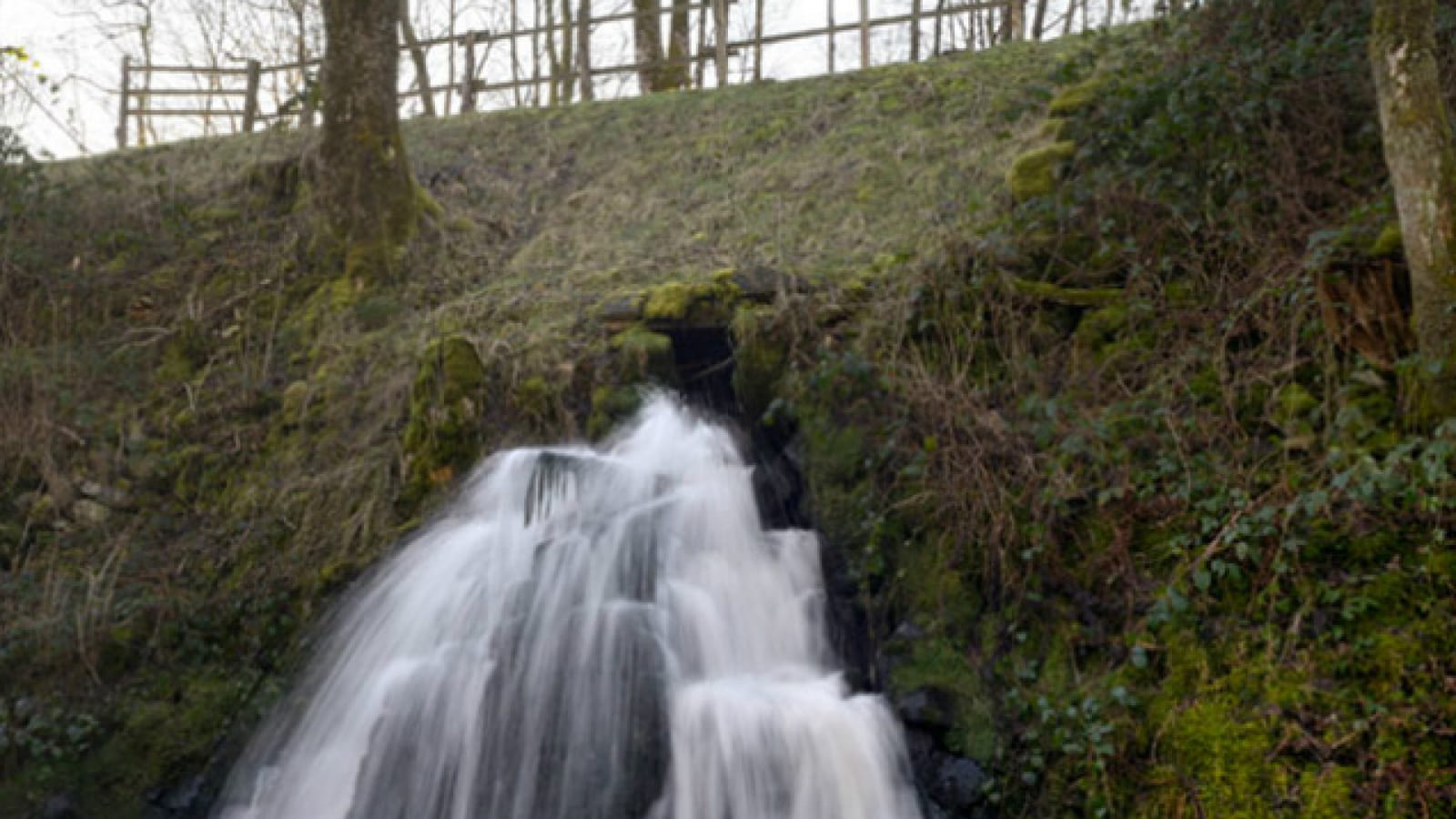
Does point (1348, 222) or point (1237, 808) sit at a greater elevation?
point (1348, 222)

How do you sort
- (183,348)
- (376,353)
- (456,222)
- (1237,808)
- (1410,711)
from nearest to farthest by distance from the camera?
(1410,711) → (1237,808) → (376,353) → (183,348) → (456,222)

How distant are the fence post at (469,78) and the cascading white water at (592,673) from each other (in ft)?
41.3

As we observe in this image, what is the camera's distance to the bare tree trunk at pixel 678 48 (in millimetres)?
16547

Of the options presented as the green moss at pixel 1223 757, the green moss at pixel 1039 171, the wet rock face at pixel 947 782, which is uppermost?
the green moss at pixel 1039 171

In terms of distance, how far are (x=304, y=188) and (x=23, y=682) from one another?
5.96 metres

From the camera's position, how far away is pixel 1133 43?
9.27 metres

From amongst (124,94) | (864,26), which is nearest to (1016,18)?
(864,26)

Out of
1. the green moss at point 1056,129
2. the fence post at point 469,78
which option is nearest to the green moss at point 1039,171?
the green moss at point 1056,129

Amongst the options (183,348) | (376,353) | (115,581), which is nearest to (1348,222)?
(376,353)

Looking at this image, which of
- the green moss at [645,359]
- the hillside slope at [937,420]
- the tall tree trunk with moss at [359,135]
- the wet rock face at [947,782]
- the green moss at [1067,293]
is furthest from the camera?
the tall tree trunk with moss at [359,135]

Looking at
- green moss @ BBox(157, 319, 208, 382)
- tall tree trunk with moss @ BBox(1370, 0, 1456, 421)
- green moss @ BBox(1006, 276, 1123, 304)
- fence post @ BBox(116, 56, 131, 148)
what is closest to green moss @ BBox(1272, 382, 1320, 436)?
tall tree trunk with moss @ BBox(1370, 0, 1456, 421)

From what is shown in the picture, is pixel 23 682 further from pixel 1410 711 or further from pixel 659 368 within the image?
pixel 1410 711

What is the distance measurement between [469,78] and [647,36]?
3.27 metres

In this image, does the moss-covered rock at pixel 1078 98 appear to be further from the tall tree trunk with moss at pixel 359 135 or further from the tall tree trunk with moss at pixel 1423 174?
the tall tree trunk with moss at pixel 359 135
